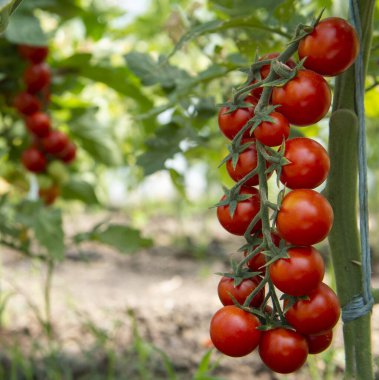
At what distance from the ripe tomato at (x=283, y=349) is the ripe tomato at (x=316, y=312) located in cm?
1

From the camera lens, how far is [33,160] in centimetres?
152

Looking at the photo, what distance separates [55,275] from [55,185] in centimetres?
81

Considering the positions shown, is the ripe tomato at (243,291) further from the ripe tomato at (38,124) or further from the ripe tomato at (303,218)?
the ripe tomato at (38,124)

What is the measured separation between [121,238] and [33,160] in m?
0.33

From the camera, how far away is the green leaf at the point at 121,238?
1413 mm

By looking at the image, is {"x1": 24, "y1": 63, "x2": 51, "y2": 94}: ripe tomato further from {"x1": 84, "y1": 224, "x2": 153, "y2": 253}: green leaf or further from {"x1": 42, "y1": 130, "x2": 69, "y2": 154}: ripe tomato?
{"x1": 84, "y1": 224, "x2": 153, "y2": 253}: green leaf

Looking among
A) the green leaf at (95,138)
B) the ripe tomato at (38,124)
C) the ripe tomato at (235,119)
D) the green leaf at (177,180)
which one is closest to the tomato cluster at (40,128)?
the ripe tomato at (38,124)

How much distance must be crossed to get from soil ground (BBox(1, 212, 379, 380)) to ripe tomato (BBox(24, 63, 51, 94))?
479 mm

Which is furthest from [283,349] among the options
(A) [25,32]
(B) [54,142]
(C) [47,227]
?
(B) [54,142]

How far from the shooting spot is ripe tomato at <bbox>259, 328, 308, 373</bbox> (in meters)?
0.52

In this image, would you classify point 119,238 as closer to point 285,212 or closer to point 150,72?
point 150,72

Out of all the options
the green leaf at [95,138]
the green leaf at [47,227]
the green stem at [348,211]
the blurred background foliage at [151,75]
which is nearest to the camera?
the green stem at [348,211]

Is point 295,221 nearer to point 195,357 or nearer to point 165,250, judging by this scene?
point 195,357

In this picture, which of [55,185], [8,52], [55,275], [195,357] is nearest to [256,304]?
[195,357]
